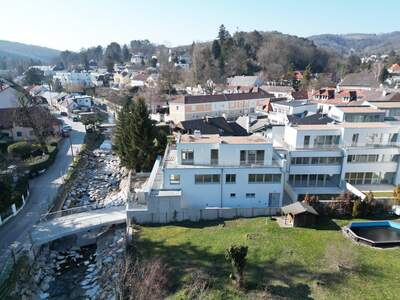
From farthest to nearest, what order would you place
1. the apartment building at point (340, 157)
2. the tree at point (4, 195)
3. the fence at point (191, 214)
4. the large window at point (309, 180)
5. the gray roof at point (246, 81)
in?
1. the gray roof at point (246, 81)
2. the large window at point (309, 180)
3. the apartment building at point (340, 157)
4. the fence at point (191, 214)
5. the tree at point (4, 195)

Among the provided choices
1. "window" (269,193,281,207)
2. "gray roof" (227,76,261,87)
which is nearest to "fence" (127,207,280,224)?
"window" (269,193,281,207)

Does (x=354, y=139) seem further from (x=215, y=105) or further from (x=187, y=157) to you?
(x=215, y=105)

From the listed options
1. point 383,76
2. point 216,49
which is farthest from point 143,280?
point 216,49

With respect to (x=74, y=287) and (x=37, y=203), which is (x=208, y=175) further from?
(x=37, y=203)

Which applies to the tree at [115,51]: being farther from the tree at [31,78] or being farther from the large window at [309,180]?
the large window at [309,180]

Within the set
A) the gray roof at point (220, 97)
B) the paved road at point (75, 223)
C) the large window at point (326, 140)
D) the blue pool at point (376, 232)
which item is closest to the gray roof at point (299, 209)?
the blue pool at point (376, 232)

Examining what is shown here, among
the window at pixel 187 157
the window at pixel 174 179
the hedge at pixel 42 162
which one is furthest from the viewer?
the hedge at pixel 42 162

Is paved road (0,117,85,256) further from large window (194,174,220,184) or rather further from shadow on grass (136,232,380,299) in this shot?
large window (194,174,220,184)
